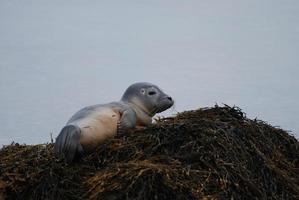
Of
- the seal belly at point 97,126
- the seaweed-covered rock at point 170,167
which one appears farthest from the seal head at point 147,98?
the seaweed-covered rock at point 170,167

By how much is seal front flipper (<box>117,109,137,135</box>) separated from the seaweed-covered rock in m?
0.17

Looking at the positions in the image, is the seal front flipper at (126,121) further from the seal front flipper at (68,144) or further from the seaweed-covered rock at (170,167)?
the seal front flipper at (68,144)

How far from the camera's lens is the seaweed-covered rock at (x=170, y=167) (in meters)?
4.29

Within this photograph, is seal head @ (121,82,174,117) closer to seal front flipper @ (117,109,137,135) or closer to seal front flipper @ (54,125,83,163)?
seal front flipper @ (117,109,137,135)

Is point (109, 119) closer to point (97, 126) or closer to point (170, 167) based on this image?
point (97, 126)

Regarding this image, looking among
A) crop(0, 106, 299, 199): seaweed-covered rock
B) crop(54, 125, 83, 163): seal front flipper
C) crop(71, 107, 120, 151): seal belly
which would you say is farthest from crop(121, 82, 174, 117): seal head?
crop(54, 125, 83, 163): seal front flipper

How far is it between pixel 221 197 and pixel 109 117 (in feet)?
5.61

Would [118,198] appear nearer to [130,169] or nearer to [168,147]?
[130,169]

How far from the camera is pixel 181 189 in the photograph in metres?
4.20

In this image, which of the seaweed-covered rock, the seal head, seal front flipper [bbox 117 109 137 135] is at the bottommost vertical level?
the seaweed-covered rock


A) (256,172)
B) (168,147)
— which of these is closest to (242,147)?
(256,172)

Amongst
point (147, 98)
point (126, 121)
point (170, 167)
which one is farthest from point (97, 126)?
point (170, 167)

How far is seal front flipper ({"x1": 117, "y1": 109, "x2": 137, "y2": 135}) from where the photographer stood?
566 centimetres

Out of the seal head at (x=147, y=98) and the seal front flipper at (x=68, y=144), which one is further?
the seal head at (x=147, y=98)
